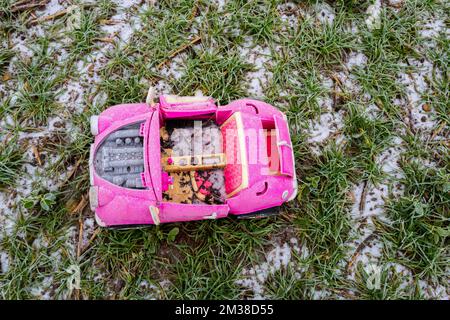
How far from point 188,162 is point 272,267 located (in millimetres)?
710

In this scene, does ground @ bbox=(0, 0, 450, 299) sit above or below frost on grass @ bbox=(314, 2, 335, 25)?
below

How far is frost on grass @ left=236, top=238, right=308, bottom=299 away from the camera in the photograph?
2.28 metres

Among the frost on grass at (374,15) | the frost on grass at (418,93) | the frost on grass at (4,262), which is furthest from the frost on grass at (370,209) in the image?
the frost on grass at (4,262)

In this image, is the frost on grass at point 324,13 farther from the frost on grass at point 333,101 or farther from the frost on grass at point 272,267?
the frost on grass at point 272,267

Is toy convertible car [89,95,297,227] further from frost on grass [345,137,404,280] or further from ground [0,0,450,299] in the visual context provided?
frost on grass [345,137,404,280]

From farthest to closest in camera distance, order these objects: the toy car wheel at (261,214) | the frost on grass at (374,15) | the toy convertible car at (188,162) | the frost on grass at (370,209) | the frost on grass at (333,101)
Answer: the frost on grass at (374,15)
the frost on grass at (333,101)
the frost on grass at (370,209)
the toy car wheel at (261,214)
the toy convertible car at (188,162)

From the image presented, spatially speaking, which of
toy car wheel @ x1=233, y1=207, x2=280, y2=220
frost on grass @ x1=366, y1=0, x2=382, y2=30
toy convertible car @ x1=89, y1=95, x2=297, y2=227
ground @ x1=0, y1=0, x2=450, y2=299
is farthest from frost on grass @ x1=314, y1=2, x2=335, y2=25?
toy car wheel @ x1=233, y1=207, x2=280, y2=220

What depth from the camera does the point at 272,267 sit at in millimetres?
2303

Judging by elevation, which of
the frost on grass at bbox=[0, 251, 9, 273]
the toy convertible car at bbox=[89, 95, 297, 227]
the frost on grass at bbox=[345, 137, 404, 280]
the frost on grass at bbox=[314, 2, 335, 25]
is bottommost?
the frost on grass at bbox=[0, 251, 9, 273]

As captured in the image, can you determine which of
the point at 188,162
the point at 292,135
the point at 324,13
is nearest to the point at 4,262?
the point at 188,162

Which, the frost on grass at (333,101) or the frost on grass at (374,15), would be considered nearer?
the frost on grass at (333,101)

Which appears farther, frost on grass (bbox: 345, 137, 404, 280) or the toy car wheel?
A: frost on grass (bbox: 345, 137, 404, 280)

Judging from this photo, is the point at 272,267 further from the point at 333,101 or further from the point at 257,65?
the point at 257,65

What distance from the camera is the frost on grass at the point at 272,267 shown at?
2.28 metres
